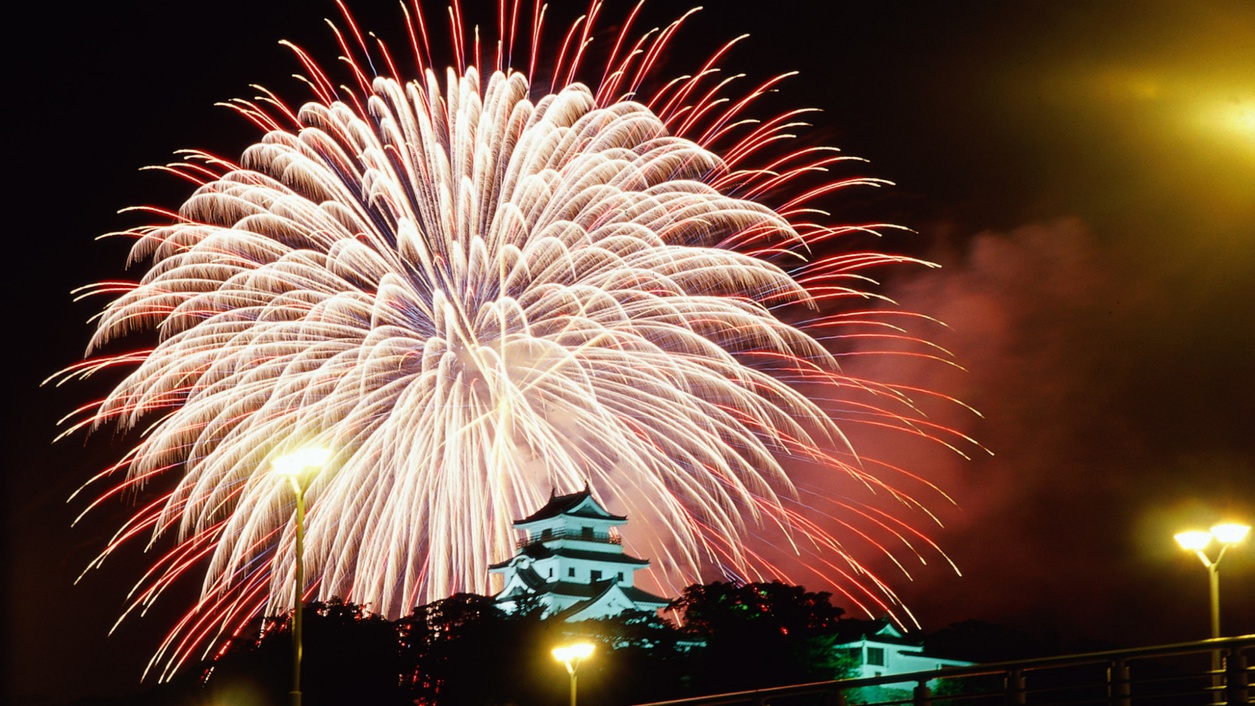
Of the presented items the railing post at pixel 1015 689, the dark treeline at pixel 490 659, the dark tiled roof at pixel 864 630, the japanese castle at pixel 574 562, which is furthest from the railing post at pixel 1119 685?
the japanese castle at pixel 574 562

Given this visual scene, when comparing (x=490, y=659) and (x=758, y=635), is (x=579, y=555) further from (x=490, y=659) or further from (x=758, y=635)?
(x=490, y=659)

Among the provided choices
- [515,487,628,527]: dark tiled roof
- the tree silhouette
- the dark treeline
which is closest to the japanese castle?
[515,487,628,527]: dark tiled roof

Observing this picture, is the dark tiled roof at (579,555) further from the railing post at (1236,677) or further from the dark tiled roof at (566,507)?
the railing post at (1236,677)

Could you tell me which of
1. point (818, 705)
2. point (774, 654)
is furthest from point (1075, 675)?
point (818, 705)

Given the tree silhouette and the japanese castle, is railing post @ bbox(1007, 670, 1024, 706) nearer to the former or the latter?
the tree silhouette

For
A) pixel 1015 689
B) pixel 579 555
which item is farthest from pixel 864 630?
pixel 1015 689

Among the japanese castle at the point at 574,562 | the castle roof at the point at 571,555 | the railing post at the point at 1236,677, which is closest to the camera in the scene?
the railing post at the point at 1236,677

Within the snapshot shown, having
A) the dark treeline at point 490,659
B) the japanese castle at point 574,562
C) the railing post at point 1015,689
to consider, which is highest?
the japanese castle at point 574,562
